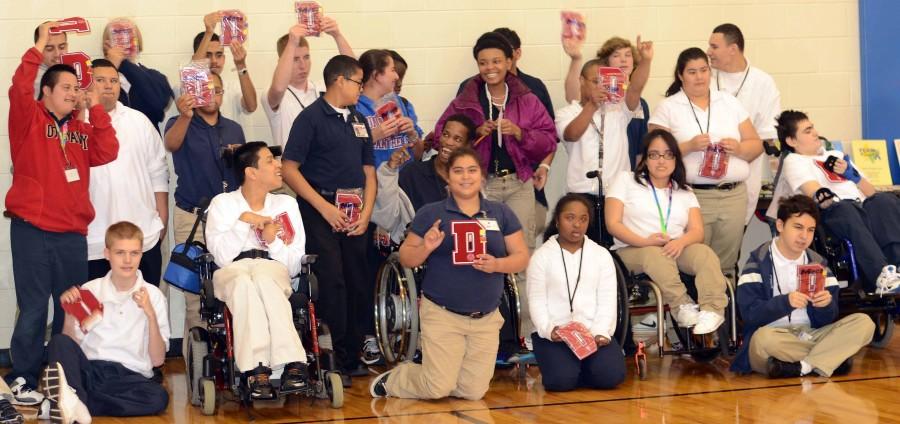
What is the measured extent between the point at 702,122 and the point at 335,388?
2.62 meters

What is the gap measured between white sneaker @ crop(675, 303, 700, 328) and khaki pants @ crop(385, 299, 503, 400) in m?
0.97

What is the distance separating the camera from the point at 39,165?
18.2 feet

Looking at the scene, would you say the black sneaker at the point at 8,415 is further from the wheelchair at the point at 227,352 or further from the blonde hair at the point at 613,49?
the blonde hair at the point at 613,49

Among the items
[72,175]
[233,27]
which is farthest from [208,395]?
[233,27]

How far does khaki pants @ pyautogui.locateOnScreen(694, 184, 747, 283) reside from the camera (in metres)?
6.48

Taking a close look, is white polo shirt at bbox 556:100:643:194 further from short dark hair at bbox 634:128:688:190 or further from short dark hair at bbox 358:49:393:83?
short dark hair at bbox 358:49:393:83

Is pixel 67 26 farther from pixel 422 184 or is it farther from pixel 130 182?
pixel 422 184

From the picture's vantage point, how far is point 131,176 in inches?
243

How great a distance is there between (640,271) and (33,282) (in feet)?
9.41

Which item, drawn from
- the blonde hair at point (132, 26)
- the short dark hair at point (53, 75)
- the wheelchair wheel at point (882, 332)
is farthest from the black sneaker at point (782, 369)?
the blonde hair at point (132, 26)

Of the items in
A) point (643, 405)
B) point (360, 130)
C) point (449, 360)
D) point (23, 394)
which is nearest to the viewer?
point (643, 405)

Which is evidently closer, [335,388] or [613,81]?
[335,388]

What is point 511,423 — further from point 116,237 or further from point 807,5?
point 807,5

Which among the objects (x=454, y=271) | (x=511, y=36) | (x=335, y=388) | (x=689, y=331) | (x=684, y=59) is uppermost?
(x=511, y=36)
